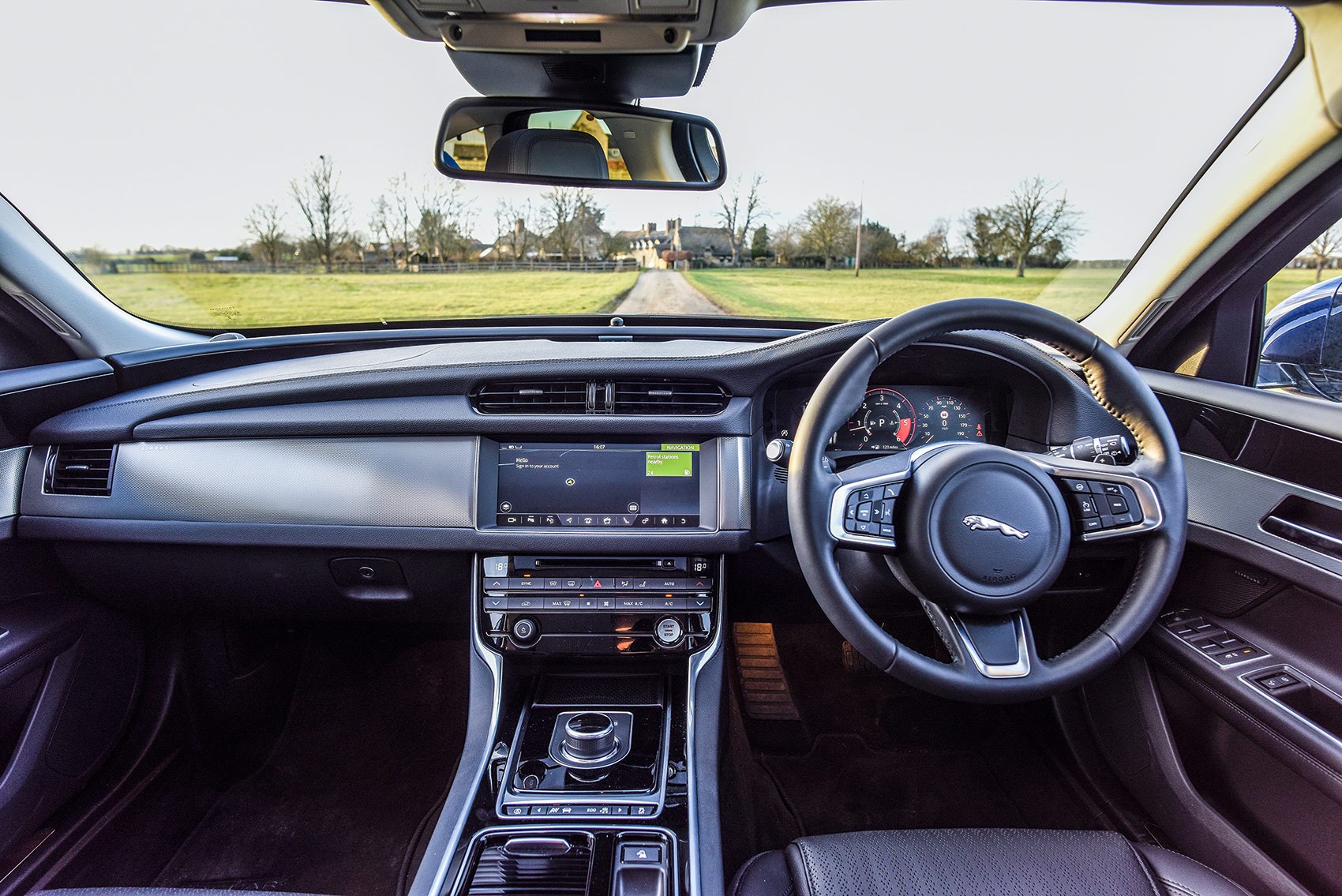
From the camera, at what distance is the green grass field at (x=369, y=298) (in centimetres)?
266

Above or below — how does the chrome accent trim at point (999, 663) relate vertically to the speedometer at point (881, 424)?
below

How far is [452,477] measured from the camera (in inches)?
81.5

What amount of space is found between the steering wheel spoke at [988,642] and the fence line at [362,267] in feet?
5.46

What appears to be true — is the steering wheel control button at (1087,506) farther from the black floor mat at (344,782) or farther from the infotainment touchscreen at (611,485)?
the black floor mat at (344,782)

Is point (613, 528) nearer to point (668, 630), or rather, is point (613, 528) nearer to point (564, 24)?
point (668, 630)

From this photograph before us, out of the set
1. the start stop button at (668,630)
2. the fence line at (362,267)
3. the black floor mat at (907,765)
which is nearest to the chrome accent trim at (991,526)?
the start stop button at (668,630)

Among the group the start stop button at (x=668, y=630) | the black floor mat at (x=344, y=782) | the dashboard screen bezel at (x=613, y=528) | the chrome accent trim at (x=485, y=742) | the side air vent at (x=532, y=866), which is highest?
the dashboard screen bezel at (x=613, y=528)

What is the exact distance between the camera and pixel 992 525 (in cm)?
150

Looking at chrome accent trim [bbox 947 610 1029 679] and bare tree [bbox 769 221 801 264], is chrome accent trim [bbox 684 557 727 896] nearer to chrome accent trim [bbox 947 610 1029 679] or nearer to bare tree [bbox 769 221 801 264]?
chrome accent trim [bbox 947 610 1029 679]

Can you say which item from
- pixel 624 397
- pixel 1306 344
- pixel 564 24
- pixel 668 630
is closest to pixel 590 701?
pixel 668 630

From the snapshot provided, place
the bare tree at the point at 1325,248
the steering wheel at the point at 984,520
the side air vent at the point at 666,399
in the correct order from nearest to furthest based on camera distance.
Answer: the steering wheel at the point at 984,520 < the bare tree at the point at 1325,248 < the side air vent at the point at 666,399

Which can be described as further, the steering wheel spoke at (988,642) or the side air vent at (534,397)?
the side air vent at (534,397)

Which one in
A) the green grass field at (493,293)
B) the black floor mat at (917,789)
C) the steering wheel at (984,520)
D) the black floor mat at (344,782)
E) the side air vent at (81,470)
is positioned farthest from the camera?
the green grass field at (493,293)

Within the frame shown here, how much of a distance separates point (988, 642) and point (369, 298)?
237 cm
